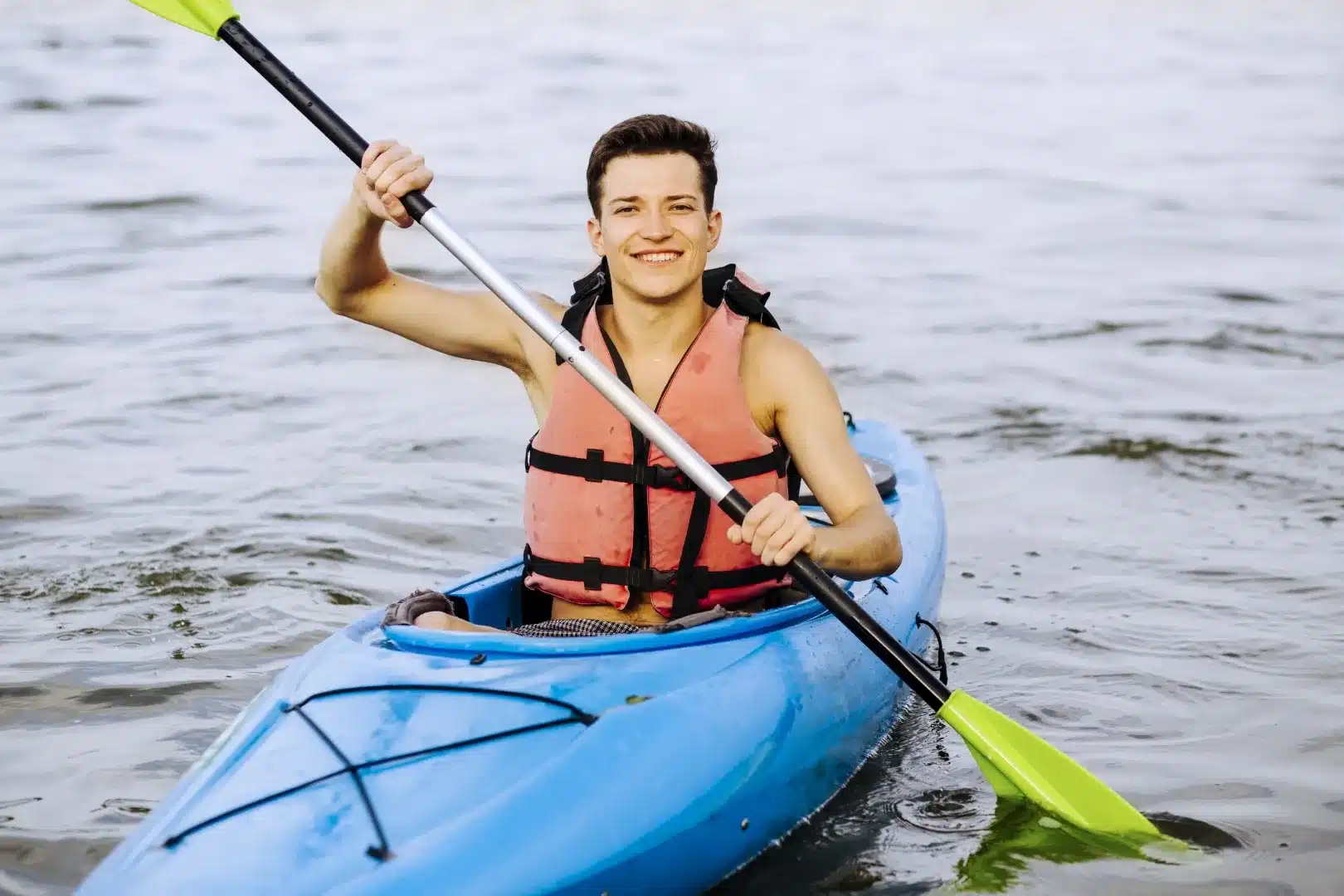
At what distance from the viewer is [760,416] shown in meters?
3.70

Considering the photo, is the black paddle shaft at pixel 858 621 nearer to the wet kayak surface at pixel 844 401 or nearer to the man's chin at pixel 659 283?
the wet kayak surface at pixel 844 401

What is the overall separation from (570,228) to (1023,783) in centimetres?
800

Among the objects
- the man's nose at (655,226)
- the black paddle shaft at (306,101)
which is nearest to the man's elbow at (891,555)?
the man's nose at (655,226)

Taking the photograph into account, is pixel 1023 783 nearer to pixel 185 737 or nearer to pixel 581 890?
pixel 581 890

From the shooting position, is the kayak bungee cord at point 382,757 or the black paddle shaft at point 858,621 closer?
the kayak bungee cord at point 382,757

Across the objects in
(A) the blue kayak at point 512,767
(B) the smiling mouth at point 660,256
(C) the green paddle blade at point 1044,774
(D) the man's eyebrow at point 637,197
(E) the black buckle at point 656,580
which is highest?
(D) the man's eyebrow at point 637,197

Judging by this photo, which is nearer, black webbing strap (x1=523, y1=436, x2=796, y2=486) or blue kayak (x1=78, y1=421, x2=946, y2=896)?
blue kayak (x1=78, y1=421, x2=946, y2=896)

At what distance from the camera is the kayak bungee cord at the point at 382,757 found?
288 centimetres

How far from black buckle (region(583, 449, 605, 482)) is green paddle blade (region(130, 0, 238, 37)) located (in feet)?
4.15

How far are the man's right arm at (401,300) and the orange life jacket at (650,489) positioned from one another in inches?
10.3

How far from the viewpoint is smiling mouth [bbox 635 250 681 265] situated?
11.9 feet

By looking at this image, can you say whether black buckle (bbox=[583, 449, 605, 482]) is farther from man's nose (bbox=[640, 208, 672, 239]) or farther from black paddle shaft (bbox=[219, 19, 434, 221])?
black paddle shaft (bbox=[219, 19, 434, 221])

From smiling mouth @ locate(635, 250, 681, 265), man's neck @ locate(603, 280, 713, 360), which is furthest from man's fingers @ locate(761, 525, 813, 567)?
smiling mouth @ locate(635, 250, 681, 265)

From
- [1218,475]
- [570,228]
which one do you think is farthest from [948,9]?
[1218,475]
